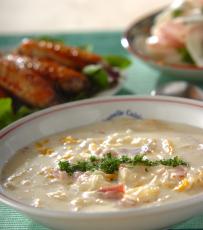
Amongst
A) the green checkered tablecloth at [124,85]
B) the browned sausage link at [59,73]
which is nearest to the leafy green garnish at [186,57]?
the green checkered tablecloth at [124,85]

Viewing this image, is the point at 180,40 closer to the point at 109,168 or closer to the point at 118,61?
the point at 118,61

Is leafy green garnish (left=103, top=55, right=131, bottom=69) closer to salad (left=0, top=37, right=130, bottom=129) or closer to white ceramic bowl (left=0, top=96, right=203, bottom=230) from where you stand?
salad (left=0, top=37, right=130, bottom=129)

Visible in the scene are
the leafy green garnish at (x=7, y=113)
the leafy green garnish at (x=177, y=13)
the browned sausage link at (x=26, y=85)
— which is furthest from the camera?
the leafy green garnish at (x=177, y=13)

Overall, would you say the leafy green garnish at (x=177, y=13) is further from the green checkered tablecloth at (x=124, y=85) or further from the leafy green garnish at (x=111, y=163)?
the leafy green garnish at (x=111, y=163)

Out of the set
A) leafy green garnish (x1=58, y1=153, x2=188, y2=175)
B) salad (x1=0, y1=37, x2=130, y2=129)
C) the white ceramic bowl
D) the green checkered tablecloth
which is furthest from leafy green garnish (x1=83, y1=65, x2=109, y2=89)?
leafy green garnish (x1=58, y1=153, x2=188, y2=175)

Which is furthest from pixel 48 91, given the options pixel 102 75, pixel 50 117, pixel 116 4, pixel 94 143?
pixel 116 4

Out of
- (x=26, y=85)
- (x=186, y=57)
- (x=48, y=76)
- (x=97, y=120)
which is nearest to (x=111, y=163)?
(x=97, y=120)
